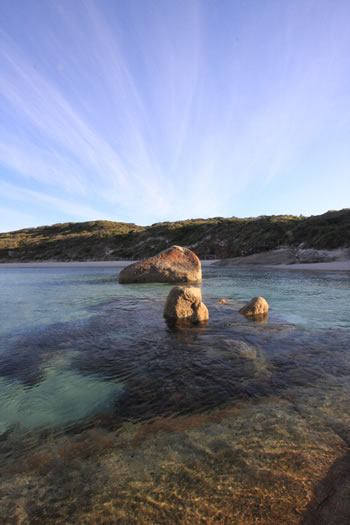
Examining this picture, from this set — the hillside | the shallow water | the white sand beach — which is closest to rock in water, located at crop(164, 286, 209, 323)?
the shallow water

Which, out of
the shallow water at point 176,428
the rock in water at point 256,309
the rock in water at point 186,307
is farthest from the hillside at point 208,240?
the shallow water at point 176,428

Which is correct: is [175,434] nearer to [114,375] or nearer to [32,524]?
[32,524]

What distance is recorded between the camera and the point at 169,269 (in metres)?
14.2

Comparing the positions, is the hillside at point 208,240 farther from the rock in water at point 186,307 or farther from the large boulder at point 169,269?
the rock in water at point 186,307

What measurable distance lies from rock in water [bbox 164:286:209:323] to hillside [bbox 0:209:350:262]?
948 inches

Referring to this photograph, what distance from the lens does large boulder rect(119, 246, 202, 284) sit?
46.6 feet

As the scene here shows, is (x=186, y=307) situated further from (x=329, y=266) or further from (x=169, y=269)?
(x=329, y=266)

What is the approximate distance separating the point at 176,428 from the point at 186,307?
3856mm

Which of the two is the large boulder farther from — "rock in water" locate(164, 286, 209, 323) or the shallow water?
the shallow water

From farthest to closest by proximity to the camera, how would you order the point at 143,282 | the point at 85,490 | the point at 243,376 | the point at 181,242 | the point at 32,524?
the point at 181,242 → the point at 143,282 → the point at 243,376 → the point at 85,490 → the point at 32,524

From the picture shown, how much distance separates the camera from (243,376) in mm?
3266

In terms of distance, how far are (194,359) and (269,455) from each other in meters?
1.93

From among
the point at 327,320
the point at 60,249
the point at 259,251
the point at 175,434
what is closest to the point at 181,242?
the point at 259,251

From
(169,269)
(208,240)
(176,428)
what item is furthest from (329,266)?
(176,428)
